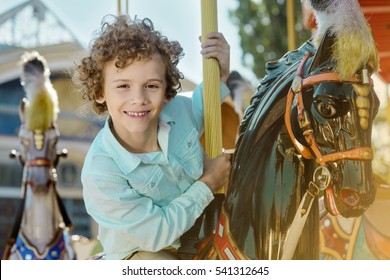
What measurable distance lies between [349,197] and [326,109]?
0.51 ft

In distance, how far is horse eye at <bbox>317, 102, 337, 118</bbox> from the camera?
128 cm

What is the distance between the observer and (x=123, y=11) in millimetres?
1692

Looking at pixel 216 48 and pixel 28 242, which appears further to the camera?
pixel 28 242

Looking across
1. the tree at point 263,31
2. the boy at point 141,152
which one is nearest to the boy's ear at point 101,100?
the boy at point 141,152

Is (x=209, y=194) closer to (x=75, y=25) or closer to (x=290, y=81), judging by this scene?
(x=290, y=81)

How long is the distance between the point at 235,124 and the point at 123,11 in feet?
1.96

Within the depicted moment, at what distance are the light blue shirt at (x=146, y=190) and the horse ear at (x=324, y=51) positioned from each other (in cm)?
27

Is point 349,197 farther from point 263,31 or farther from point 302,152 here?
point 263,31

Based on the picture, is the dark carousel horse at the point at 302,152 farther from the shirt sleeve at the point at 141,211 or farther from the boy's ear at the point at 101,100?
the boy's ear at the point at 101,100

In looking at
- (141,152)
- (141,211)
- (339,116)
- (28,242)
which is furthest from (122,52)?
(28,242)

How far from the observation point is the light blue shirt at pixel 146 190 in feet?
4.41

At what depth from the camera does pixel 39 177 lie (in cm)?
237

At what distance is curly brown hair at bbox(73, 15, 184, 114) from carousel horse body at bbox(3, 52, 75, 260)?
2.78 ft
